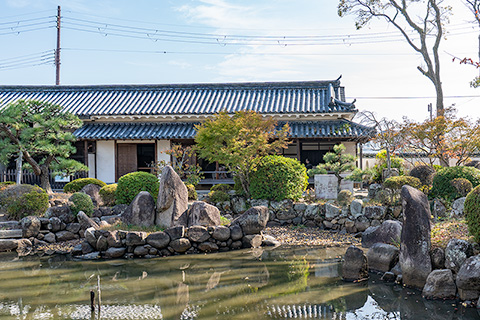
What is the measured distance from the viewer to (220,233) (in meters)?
10.9

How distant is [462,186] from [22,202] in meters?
12.9

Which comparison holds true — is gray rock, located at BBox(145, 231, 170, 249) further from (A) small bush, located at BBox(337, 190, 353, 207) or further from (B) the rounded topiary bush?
(A) small bush, located at BBox(337, 190, 353, 207)

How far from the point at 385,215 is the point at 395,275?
517 centimetres

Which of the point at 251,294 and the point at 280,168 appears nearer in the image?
the point at 251,294

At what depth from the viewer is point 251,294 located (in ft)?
23.8

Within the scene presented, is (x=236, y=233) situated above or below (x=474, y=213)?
below

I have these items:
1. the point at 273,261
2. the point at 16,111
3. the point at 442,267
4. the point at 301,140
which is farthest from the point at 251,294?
the point at 301,140

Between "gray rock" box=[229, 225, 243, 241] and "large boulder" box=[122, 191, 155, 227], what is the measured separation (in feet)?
7.72

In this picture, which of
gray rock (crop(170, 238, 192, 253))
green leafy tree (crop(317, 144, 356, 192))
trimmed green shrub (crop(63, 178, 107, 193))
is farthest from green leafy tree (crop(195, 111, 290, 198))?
trimmed green shrub (crop(63, 178, 107, 193))

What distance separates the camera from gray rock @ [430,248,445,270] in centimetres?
713

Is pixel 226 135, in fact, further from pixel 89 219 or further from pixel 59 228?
pixel 59 228

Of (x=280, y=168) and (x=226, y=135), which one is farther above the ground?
(x=226, y=135)

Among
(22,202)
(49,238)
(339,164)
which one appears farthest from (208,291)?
(339,164)

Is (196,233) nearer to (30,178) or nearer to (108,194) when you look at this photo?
(108,194)
